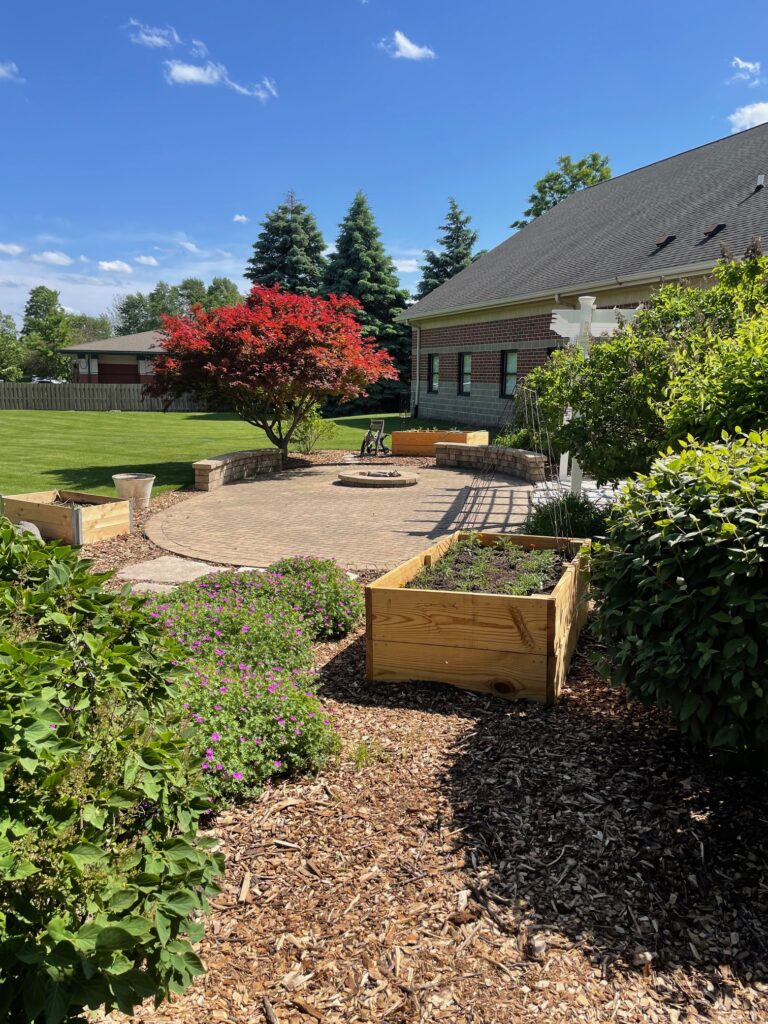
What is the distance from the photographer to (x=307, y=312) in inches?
574

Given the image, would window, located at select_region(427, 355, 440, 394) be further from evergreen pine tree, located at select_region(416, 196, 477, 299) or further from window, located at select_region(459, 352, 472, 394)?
evergreen pine tree, located at select_region(416, 196, 477, 299)

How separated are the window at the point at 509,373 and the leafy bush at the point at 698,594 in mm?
17943

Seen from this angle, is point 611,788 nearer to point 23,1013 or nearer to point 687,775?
point 687,775

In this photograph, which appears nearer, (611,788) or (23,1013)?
(23,1013)

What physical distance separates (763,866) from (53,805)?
2.43 m

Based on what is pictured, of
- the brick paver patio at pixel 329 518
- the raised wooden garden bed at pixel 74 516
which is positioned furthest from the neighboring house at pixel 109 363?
the raised wooden garden bed at pixel 74 516

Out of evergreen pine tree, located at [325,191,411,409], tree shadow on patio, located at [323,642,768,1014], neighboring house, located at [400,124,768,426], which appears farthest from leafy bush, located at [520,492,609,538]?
evergreen pine tree, located at [325,191,411,409]

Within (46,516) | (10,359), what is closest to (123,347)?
(10,359)

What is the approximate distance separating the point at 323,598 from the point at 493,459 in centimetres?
1037

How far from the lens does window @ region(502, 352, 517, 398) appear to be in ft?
67.1

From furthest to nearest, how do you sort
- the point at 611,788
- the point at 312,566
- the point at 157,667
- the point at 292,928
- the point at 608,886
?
the point at 312,566
the point at 611,788
the point at 608,886
the point at 292,928
the point at 157,667

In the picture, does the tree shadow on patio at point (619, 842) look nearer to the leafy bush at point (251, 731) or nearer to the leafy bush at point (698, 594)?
the leafy bush at point (698, 594)

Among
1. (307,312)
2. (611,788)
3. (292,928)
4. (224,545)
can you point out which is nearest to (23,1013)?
(292,928)

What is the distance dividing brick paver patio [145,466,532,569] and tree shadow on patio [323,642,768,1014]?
12.5 feet
